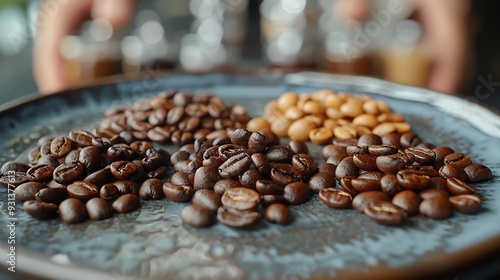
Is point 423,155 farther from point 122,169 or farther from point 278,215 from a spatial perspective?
point 122,169

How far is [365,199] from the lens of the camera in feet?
2.32

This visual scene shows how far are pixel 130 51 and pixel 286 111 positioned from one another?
1128 millimetres

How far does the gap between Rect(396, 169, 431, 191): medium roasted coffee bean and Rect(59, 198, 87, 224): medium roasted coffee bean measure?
0.50 meters

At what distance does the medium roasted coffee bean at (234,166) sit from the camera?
2.56 ft

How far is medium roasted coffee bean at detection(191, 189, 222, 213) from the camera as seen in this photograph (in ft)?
2.32

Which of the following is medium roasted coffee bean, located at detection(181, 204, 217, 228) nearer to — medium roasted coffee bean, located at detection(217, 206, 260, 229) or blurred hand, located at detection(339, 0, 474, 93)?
medium roasted coffee bean, located at detection(217, 206, 260, 229)

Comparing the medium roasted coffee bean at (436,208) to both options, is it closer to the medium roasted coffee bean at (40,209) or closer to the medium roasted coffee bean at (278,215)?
the medium roasted coffee bean at (278,215)

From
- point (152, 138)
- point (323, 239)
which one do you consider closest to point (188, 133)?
point (152, 138)

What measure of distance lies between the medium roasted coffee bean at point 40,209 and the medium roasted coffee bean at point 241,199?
0.85 ft

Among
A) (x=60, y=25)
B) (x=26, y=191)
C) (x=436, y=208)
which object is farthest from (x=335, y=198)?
(x=60, y=25)

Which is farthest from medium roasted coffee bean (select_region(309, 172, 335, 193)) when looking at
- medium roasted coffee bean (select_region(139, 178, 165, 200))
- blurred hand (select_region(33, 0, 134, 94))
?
blurred hand (select_region(33, 0, 134, 94))

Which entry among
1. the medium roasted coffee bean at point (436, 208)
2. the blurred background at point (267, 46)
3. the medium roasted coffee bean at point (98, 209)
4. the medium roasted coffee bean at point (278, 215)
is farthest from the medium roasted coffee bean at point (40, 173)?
the blurred background at point (267, 46)

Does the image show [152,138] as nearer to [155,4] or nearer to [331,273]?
[331,273]

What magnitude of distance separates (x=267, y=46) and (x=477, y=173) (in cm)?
150
